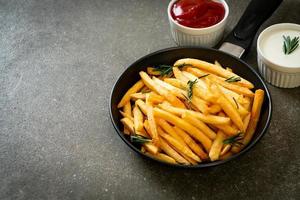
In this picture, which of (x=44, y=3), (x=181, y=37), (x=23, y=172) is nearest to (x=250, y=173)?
(x=181, y=37)

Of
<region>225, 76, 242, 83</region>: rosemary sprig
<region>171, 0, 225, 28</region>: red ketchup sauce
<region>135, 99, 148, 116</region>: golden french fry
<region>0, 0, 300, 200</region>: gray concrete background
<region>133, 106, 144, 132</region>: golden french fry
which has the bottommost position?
<region>0, 0, 300, 200</region>: gray concrete background

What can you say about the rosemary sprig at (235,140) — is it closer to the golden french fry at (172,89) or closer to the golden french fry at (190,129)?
the golden french fry at (190,129)

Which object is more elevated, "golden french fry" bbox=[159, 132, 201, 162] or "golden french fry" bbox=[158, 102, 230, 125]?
"golden french fry" bbox=[158, 102, 230, 125]

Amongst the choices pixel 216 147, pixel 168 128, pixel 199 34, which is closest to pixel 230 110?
pixel 216 147

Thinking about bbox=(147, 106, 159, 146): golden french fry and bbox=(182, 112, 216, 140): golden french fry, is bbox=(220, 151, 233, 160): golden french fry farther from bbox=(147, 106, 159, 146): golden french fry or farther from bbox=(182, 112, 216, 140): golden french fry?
bbox=(147, 106, 159, 146): golden french fry

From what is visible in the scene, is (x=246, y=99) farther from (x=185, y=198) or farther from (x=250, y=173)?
(x=185, y=198)

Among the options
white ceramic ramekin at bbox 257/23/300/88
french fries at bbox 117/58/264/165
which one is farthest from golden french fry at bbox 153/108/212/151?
white ceramic ramekin at bbox 257/23/300/88

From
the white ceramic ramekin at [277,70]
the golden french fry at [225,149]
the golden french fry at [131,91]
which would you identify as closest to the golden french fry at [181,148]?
the golden french fry at [225,149]
